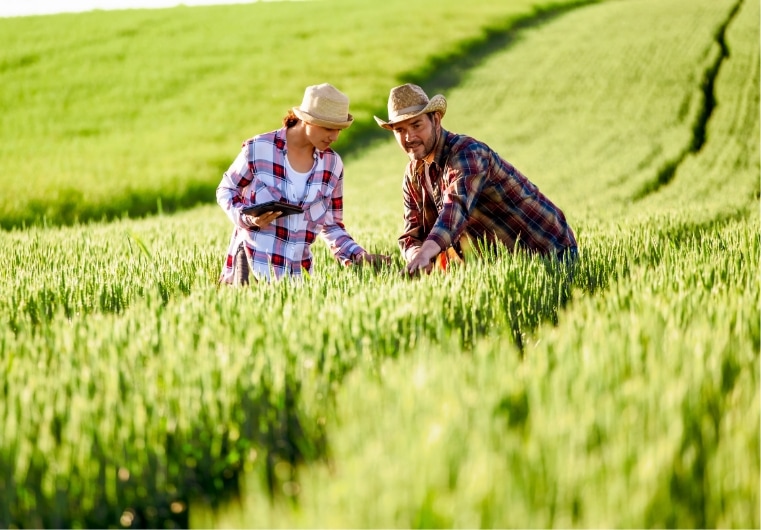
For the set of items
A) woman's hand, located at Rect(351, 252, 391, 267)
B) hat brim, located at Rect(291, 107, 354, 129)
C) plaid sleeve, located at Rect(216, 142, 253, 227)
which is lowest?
woman's hand, located at Rect(351, 252, 391, 267)

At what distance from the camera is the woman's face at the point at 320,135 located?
150 inches

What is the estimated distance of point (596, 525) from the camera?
3.90ft

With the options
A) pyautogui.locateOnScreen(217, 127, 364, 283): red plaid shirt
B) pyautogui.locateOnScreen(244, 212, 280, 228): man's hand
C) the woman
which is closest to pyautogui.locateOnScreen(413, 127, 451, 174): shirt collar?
the woman

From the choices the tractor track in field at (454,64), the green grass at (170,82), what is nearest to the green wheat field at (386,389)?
the green grass at (170,82)

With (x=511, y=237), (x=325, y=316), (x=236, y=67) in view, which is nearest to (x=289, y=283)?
(x=325, y=316)

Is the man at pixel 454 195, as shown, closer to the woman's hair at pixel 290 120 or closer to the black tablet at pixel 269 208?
the woman's hair at pixel 290 120

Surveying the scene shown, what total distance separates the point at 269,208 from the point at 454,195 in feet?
2.94

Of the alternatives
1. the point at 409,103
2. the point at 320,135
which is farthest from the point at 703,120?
the point at 320,135

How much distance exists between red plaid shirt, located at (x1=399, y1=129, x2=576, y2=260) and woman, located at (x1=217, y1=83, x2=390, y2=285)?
1.53ft

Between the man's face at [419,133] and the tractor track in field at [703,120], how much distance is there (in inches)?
309

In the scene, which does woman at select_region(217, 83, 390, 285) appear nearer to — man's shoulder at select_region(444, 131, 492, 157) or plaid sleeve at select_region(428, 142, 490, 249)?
plaid sleeve at select_region(428, 142, 490, 249)

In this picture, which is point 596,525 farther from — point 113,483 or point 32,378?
point 32,378

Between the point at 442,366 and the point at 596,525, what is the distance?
23.6 inches

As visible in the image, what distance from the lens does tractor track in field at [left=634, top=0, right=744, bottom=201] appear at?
490 inches
